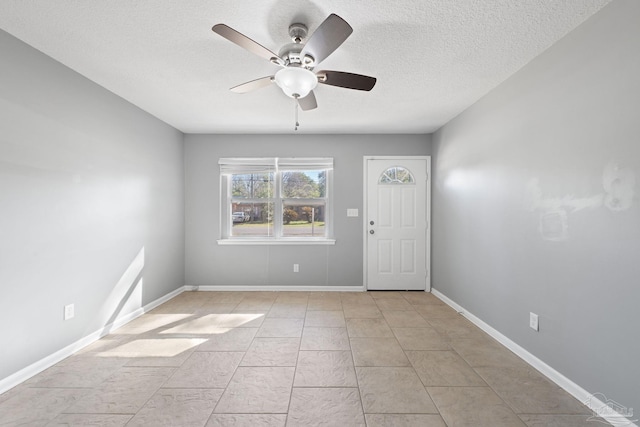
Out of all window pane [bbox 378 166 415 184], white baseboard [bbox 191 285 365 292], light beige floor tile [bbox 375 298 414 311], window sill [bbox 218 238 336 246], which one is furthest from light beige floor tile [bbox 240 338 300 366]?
window pane [bbox 378 166 415 184]

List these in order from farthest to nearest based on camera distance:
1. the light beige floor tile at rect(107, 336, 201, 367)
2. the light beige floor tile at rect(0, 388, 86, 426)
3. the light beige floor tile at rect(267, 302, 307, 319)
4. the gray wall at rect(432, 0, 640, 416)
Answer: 1. the light beige floor tile at rect(267, 302, 307, 319)
2. the light beige floor tile at rect(107, 336, 201, 367)
3. the light beige floor tile at rect(0, 388, 86, 426)
4. the gray wall at rect(432, 0, 640, 416)

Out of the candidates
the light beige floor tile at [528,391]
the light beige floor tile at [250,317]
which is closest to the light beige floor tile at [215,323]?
the light beige floor tile at [250,317]

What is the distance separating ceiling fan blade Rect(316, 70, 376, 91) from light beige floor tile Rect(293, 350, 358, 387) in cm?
214

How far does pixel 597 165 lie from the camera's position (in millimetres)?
1789

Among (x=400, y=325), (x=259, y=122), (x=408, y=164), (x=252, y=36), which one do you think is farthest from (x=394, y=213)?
(x=252, y=36)

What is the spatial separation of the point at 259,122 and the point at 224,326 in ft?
8.33

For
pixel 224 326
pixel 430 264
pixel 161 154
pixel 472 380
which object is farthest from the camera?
pixel 430 264

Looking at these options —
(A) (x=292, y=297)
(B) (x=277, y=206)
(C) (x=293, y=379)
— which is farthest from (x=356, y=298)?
(C) (x=293, y=379)

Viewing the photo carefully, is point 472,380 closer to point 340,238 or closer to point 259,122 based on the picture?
point 340,238

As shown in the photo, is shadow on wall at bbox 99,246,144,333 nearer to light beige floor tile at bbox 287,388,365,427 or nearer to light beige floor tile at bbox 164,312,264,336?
light beige floor tile at bbox 164,312,264,336

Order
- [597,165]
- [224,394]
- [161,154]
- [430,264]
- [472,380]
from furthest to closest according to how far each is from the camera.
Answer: [430,264], [161,154], [472,380], [224,394], [597,165]

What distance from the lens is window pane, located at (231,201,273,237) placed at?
4574mm

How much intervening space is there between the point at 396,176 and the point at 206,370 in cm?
352

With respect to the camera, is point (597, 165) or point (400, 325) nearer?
point (597, 165)
